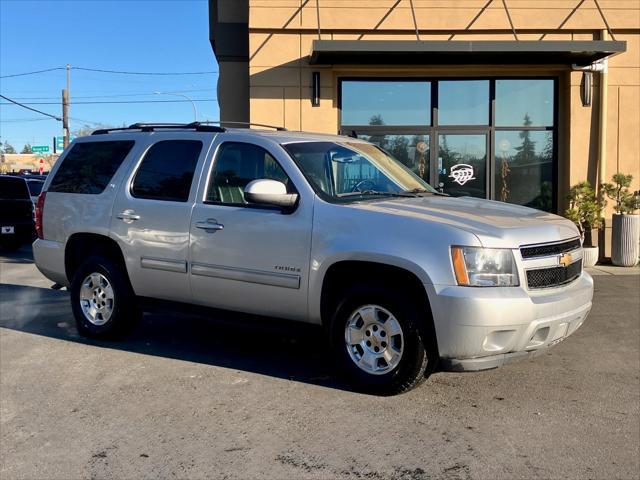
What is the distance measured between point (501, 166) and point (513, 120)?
937mm

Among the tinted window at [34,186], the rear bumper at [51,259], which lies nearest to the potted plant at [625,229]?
the rear bumper at [51,259]

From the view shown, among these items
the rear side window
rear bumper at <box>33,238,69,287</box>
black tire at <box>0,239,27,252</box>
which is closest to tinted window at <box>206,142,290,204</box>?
the rear side window

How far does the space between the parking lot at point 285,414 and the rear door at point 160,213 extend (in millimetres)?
584

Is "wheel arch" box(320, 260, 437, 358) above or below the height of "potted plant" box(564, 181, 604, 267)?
below

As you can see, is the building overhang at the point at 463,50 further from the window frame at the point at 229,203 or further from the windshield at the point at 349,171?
the window frame at the point at 229,203

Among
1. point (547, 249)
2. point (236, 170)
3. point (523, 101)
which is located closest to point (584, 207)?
point (523, 101)

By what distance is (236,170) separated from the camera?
557 cm

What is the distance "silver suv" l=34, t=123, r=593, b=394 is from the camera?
4.29 metres

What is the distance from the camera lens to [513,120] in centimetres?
1282

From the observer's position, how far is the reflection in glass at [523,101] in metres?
12.8

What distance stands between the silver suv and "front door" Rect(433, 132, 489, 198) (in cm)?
697

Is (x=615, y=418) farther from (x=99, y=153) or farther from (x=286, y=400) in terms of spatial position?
(x=99, y=153)

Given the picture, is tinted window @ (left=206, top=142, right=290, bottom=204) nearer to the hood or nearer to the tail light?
the hood

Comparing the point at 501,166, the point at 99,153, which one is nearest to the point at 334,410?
the point at 99,153
